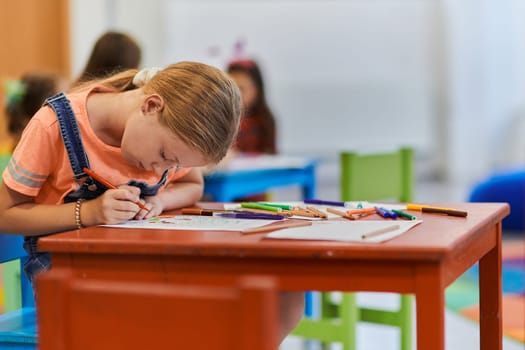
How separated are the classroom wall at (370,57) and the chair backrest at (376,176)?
379 centimetres

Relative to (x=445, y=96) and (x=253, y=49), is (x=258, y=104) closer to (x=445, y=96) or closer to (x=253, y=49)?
(x=253, y=49)

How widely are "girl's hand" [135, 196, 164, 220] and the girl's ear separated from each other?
0.53 ft

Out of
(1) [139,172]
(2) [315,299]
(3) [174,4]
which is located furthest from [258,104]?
(3) [174,4]

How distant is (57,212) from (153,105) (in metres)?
0.22

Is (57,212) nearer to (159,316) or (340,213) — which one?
(340,213)

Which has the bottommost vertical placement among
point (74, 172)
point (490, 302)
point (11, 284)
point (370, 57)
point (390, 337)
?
point (390, 337)

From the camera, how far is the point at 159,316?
840 mm

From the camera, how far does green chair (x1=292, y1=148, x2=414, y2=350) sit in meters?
2.17

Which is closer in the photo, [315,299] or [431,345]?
[431,345]

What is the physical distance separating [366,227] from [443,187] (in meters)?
4.68

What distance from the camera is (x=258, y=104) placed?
3.54 m

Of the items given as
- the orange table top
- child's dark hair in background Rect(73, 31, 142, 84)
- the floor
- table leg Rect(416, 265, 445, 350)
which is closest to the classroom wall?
the floor

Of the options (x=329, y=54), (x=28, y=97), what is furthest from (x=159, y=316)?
(x=329, y=54)

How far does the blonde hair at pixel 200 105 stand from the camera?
4.17 ft
